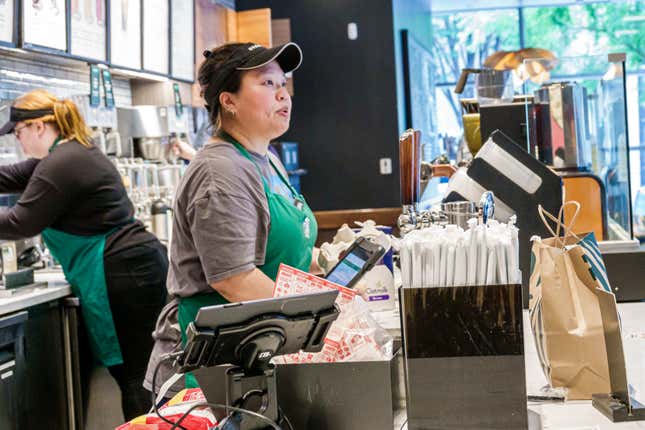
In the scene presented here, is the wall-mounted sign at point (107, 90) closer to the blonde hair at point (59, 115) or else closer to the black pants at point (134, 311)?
the blonde hair at point (59, 115)

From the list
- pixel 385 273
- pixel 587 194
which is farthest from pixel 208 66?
pixel 587 194

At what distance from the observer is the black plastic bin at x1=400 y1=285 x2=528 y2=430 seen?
1359 millimetres

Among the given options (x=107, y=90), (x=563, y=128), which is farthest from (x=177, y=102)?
A: (x=563, y=128)

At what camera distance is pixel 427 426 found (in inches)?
53.9

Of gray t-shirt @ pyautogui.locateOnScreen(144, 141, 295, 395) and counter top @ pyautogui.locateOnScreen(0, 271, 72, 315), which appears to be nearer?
gray t-shirt @ pyautogui.locateOnScreen(144, 141, 295, 395)

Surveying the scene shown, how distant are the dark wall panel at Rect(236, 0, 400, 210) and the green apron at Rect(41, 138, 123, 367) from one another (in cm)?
397

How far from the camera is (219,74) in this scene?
2.09 meters

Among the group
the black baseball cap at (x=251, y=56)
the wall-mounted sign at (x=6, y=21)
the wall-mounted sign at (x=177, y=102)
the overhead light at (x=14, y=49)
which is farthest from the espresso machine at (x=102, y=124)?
the black baseball cap at (x=251, y=56)

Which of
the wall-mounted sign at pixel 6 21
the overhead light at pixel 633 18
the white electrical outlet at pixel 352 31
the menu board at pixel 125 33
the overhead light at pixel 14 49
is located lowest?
the overhead light at pixel 14 49

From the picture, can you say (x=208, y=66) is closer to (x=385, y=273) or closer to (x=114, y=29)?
(x=385, y=273)

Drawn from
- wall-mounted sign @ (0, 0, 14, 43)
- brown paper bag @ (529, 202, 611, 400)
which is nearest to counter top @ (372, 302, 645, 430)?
brown paper bag @ (529, 202, 611, 400)

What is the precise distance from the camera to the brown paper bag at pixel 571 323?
1.53 metres

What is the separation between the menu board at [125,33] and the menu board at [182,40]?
1.58 ft

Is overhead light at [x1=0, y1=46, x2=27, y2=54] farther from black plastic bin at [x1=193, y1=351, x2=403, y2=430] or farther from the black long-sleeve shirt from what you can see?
black plastic bin at [x1=193, y1=351, x2=403, y2=430]
